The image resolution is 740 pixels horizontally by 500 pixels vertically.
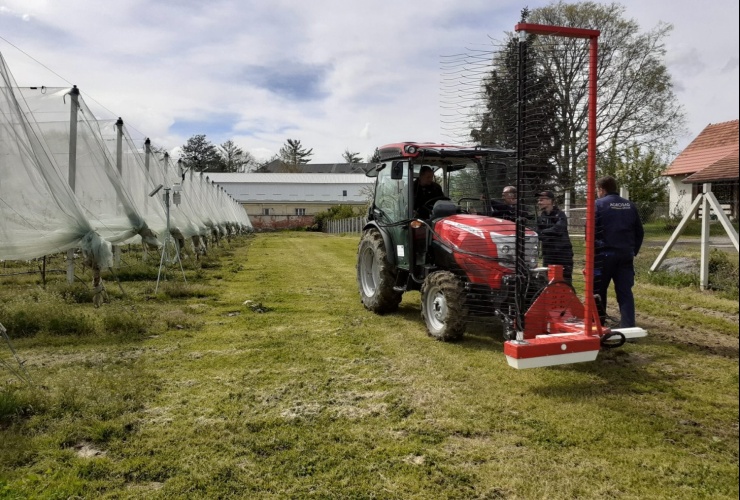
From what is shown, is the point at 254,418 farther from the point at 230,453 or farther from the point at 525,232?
the point at 525,232

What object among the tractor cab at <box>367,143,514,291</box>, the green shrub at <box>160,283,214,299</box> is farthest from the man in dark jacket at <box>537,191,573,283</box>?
the green shrub at <box>160,283,214,299</box>

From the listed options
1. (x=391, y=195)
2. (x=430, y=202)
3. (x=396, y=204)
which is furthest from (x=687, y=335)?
(x=391, y=195)

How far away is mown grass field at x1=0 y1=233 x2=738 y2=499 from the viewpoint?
290 centimetres

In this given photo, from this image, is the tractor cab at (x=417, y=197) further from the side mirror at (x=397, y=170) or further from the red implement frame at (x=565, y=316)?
the red implement frame at (x=565, y=316)

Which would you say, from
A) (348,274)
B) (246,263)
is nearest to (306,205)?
(246,263)

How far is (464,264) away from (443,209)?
0.89 metres

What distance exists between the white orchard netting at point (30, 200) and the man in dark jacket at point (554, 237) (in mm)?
5315

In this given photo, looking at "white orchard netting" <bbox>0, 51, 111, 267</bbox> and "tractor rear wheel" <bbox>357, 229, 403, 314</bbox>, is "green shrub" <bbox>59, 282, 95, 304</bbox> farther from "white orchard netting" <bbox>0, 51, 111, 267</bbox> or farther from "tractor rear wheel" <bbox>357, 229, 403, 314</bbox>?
"tractor rear wheel" <bbox>357, 229, 403, 314</bbox>

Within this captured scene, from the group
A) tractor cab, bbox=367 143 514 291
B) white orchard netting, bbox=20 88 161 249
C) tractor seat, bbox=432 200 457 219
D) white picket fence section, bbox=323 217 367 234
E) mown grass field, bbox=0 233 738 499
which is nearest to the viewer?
mown grass field, bbox=0 233 738 499

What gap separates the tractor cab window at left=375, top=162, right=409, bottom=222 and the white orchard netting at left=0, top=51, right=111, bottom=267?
371 centimetres

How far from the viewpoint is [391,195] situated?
24.0ft

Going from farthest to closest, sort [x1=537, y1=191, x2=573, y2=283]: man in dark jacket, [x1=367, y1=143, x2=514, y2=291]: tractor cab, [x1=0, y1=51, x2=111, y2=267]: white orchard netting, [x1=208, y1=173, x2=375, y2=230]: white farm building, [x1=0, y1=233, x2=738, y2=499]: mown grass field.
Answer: [x1=208, y1=173, x2=375, y2=230]: white farm building
[x1=367, y1=143, x2=514, y2=291]: tractor cab
[x1=0, y1=51, x2=111, y2=267]: white orchard netting
[x1=537, y1=191, x2=573, y2=283]: man in dark jacket
[x1=0, y1=233, x2=738, y2=499]: mown grass field

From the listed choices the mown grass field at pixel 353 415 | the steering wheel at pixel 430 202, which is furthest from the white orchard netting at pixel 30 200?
the steering wheel at pixel 430 202

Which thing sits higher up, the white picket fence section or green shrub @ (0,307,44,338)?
the white picket fence section
